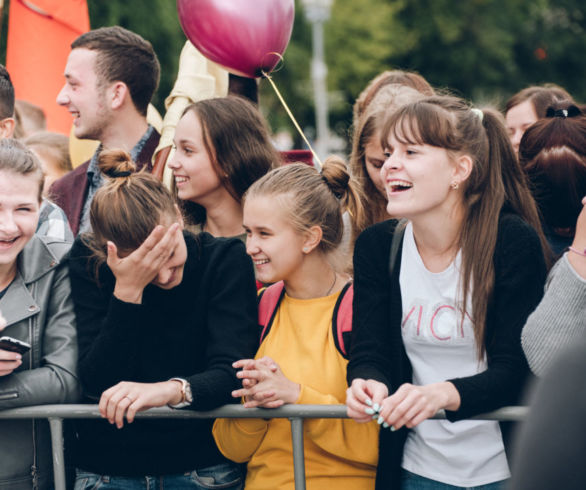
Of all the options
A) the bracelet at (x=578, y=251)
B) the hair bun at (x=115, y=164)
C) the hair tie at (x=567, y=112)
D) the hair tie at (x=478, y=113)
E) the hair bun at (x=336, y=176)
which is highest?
the hair tie at (x=567, y=112)

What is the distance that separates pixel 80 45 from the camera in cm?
494

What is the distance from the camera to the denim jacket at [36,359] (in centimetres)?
287

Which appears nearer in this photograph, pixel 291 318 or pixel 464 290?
pixel 464 290

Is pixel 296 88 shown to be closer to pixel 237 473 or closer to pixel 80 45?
pixel 80 45

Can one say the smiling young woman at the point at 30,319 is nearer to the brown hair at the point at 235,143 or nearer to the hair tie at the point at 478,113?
the brown hair at the point at 235,143

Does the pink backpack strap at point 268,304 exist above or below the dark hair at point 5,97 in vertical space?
below

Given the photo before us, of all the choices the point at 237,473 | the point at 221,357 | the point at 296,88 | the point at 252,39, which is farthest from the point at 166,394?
the point at 296,88

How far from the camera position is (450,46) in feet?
92.7

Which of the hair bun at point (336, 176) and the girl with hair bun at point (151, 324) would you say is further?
the hair bun at point (336, 176)

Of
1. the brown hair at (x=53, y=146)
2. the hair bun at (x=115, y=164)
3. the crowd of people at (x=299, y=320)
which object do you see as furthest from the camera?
the brown hair at (x=53, y=146)

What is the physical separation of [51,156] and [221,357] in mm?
3036

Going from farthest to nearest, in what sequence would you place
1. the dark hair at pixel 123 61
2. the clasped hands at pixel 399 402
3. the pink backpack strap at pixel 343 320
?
the dark hair at pixel 123 61, the pink backpack strap at pixel 343 320, the clasped hands at pixel 399 402

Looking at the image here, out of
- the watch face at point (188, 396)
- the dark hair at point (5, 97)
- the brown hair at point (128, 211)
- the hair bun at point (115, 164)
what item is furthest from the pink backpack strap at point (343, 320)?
the dark hair at point (5, 97)

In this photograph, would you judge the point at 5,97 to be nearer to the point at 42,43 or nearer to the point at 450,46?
the point at 42,43
